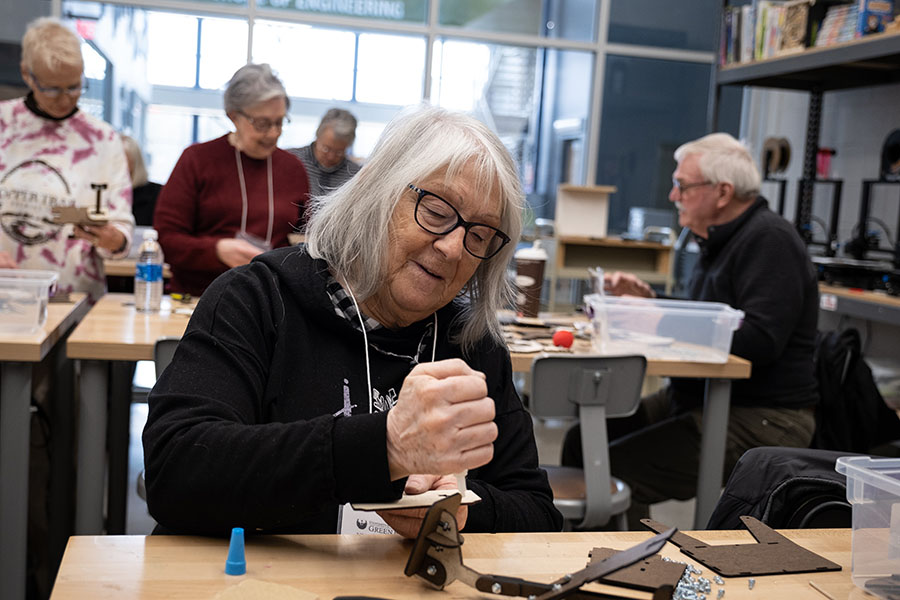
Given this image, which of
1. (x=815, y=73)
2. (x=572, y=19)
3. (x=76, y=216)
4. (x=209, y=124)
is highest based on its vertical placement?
(x=572, y=19)

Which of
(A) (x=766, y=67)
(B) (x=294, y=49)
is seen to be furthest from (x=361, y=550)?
(B) (x=294, y=49)

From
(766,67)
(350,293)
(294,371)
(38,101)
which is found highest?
(766,67)

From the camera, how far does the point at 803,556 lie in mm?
1188

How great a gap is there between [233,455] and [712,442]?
6.91 ft

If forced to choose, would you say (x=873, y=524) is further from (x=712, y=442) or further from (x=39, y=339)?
(x=39, y=339)

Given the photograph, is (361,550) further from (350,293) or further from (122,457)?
(122,457)

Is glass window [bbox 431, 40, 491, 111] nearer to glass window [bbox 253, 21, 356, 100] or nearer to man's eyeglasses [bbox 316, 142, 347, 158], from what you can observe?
glass window [bbox 253, 21, 356, 100]

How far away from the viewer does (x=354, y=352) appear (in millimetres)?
1407

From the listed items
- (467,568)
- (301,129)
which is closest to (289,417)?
(467,568)

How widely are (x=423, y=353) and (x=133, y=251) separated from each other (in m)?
3.82

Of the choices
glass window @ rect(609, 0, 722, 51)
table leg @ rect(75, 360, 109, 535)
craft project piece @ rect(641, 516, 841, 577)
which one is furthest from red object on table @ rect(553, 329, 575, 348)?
glass window @ rect(609, 0, 722, 51)

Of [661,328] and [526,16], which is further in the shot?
[526,16]

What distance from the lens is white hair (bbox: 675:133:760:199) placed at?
10.7 feet

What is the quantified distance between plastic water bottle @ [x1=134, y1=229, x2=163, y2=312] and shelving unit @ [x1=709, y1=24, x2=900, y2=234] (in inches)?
143
